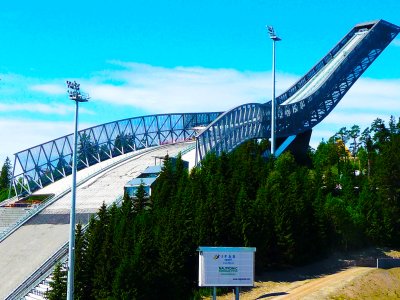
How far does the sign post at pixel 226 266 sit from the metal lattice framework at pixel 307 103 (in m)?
32.4

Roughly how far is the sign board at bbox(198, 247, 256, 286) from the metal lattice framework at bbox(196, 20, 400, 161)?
106 ft

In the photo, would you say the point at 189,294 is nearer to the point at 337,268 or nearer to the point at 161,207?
the point at 161,207

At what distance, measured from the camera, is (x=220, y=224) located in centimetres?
4212

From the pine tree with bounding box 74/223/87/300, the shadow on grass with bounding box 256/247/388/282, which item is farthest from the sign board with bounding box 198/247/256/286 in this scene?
the shadow on grass with bounding box 256/247/388/282

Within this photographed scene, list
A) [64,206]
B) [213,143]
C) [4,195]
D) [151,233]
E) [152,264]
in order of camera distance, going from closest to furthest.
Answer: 1. [152,264]
2. [151,233]
3. [64,206]
4. [213,143]
5. [4,195]

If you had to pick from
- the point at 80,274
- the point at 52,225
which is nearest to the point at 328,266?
the point at 80,274

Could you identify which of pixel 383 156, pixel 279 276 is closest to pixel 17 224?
pixel 279 276

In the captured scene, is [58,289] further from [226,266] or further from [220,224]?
[220,224]

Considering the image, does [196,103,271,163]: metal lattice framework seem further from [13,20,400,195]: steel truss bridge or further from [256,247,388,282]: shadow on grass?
[256,247,388,282]: shadow on grass

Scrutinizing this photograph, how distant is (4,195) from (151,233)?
56.0 metres

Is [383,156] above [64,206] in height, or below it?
above

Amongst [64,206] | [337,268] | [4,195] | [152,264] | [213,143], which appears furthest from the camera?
[4,195]

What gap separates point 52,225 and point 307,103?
46260 mm

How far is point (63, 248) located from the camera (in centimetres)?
4769
